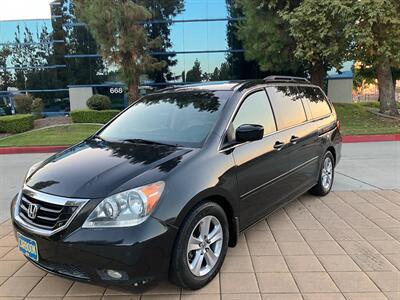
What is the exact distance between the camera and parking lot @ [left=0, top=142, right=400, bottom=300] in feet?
11.2

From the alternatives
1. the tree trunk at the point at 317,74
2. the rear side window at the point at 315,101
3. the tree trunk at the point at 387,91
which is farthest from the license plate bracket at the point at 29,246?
the tree trunk at the point at 317,74

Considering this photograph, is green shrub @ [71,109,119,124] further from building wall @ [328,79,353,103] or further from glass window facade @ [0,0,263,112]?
building wall @ [328,79,353,103]

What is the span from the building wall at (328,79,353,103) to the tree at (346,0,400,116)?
8.27 meters

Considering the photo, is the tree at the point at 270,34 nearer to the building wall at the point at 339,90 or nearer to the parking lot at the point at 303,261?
the building wall at the point at 339,90

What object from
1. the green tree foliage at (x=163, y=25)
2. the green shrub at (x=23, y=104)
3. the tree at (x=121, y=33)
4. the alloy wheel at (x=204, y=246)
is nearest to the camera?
the alloy wheel at (x=204, y=246)

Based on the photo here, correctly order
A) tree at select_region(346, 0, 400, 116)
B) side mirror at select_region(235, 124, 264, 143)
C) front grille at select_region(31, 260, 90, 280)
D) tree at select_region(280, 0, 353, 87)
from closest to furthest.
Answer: front grille at select_region(31, 260, 90, 280)
side mirror at select_region(235, 124, 264, 143)
tree at select_region(346, 0, 400, 116)
tree at select_region(280, 0, 353, 87)

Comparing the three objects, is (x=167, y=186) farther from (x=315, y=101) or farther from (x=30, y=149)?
(x=30, y=149)

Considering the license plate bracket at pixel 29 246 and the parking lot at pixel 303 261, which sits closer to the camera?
the license plate bracket at pixel 29 246

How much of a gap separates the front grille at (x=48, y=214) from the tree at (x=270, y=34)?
14.2m

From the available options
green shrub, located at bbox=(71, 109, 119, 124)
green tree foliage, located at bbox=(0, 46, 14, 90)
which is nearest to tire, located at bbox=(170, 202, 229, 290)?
green shrub, located at bbox=(71, 109, 119, 124)

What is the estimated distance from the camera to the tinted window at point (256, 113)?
4.13 meters

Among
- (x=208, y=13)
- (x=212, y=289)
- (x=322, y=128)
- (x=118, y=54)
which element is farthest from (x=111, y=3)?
(x=212, y=289)

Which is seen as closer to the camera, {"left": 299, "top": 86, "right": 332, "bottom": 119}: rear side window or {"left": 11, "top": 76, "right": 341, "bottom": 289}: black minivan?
{"left": 11, "top": 76, "right": 341, "bottom": 289}: black minivan

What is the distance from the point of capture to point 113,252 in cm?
286
